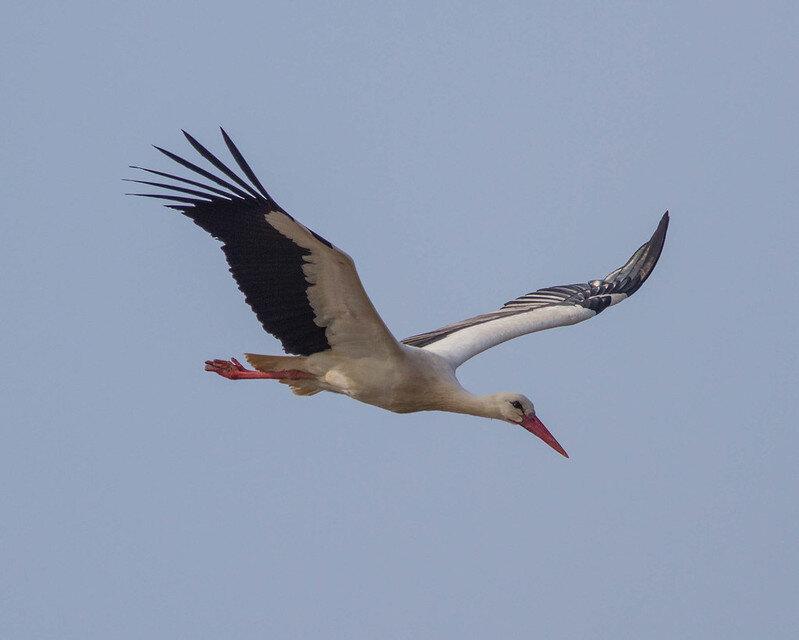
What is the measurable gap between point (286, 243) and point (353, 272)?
52 cm

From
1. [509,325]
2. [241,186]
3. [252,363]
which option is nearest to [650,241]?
[509,325]

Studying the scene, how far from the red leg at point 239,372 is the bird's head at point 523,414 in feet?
5.17

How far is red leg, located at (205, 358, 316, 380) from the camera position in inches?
422

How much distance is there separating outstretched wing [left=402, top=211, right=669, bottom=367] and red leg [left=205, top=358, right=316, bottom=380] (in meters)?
1.47

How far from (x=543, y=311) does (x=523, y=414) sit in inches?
93.3

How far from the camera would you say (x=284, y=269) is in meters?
9.70

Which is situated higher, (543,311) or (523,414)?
(543,311)

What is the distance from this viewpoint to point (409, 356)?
10.4 m

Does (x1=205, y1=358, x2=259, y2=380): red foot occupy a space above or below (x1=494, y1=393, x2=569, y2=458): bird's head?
above

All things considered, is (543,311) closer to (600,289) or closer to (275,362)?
(600,289)

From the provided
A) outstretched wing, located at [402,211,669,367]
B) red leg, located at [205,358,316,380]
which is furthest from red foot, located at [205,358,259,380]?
outstretched wing, located at [402,211,669,367]

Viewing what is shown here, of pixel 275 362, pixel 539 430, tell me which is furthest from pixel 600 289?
pixel 275 362

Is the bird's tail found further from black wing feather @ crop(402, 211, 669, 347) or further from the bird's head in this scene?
black wing feather @ crop(402, 211, 669, 347)

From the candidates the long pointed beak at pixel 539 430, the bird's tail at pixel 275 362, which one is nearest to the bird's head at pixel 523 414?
the long pointed beak at pixel 539 430
